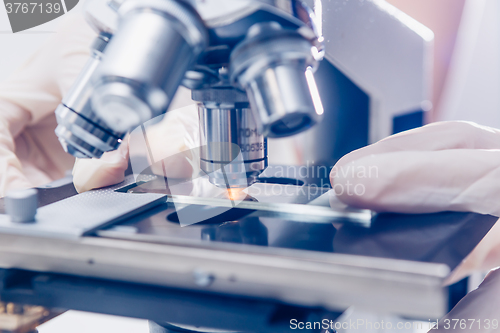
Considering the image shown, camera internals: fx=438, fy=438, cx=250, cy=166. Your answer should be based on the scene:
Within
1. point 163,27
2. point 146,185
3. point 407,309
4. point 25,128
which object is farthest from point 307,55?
point 25,128

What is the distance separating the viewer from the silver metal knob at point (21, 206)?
0.46 metres

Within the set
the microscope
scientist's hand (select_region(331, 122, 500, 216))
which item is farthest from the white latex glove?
scientist's hand (select_region(331, 122, 500, 216))

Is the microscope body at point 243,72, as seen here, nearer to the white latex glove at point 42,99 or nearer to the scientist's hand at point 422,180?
the scientist's hand at point 422,180

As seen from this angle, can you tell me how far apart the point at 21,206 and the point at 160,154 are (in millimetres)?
228

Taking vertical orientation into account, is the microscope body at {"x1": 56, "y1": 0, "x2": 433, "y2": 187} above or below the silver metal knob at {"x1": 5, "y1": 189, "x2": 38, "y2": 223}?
above

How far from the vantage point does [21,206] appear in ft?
1.52

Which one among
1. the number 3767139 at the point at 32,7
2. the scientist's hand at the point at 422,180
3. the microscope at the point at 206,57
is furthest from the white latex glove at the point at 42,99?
the scientist's hand at the point at 422,180

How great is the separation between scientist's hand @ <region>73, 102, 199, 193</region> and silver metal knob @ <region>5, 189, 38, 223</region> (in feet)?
0.54

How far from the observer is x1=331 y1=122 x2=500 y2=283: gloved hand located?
0.48 m

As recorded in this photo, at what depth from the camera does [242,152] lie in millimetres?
502

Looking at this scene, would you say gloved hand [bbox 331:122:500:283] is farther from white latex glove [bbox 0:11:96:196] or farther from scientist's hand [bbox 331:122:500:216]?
white latex glove [bbox 0:11:96:196]

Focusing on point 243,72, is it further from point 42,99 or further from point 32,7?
point 32,7

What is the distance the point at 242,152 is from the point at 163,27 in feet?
0.58

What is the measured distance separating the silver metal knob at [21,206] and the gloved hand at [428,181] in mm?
335
